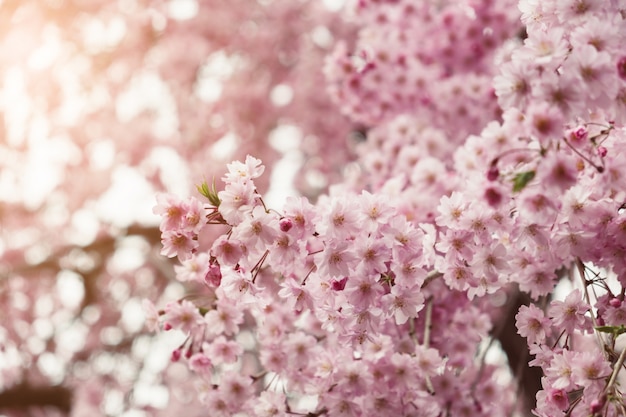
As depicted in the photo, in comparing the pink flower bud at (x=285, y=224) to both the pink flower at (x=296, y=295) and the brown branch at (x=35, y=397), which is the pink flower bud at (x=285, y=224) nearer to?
the pink flower at (x=296, y=295)

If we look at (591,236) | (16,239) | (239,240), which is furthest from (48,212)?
(591,236)

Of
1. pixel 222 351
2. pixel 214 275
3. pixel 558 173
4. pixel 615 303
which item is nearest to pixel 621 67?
pixel 558 173

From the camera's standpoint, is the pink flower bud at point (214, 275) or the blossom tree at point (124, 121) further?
the blossom tree at point (124, 121)

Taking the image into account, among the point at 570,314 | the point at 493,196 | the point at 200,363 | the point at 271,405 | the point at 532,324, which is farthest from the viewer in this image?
the point at 200,363

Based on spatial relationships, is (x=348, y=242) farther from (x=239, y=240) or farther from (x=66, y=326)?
(x=66, y=326)

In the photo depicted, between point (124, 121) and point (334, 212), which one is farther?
point (124, 121)

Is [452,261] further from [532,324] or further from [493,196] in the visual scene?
[493,196]

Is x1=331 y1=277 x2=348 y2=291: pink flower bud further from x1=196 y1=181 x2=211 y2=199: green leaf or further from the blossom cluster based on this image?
x1=196 y1=181 x2=211 y2=199: green leaf

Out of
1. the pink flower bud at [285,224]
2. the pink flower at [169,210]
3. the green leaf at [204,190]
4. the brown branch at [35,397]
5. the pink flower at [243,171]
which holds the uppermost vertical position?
the pink flower at [243,171]

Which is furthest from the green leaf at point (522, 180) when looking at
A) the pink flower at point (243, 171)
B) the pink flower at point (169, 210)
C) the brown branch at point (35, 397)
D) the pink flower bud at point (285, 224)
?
the brown branch at point (35, 397)
